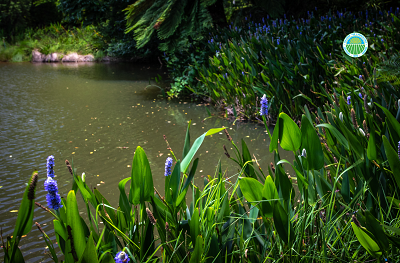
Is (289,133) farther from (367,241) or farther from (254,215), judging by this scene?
(367,241)

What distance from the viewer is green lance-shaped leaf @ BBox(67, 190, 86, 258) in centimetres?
100

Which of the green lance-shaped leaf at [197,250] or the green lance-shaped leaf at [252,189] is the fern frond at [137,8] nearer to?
the green lance-shaped leaf at [252,189]

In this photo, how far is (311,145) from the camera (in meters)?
1.25

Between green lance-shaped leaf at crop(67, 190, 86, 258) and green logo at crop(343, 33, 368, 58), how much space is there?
1.90m

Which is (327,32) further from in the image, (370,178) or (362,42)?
(370,178)

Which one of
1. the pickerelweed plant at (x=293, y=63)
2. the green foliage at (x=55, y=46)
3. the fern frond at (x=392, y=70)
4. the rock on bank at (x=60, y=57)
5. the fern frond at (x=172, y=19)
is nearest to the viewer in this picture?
the fern frond at (x=392, y=70)

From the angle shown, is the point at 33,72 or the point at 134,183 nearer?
the point at 134,183

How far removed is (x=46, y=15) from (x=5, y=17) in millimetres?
3569

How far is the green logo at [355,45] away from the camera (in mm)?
2027

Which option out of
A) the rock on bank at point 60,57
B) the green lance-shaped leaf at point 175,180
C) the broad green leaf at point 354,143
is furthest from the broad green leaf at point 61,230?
the rock on bank at point 60,57

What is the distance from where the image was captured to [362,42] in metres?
2.02

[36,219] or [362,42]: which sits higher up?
[362,42]

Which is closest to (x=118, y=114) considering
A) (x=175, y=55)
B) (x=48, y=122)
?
(x=48, y=122)

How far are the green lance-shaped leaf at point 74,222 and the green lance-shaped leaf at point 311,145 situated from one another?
2.86ft
